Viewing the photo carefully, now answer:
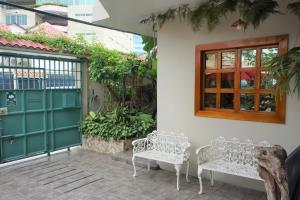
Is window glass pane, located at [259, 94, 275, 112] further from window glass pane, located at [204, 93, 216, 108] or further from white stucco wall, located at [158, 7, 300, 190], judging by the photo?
window glass pane, located at [204, 93, 216, 108]

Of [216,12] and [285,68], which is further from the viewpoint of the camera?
[216,12]

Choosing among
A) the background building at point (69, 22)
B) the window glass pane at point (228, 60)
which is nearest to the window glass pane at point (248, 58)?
the window glass pane at point (228, 60)

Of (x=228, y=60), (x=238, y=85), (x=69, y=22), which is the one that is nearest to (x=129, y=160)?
(x=238, y=85)

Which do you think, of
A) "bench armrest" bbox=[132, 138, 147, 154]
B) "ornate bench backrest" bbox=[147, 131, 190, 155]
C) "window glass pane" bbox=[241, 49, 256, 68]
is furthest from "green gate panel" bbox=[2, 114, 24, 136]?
"window glass pane" bbox=[241, 49, 256, 68]

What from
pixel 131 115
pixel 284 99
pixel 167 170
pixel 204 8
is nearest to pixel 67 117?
pixel 131 115

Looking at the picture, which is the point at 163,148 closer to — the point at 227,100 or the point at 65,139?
the point at 227,100

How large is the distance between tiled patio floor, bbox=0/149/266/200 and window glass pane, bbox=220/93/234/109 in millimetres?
1328

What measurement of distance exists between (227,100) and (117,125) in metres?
3.13

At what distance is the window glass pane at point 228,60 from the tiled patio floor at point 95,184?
201 centimetres

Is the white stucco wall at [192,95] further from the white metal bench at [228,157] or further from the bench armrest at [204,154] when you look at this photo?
the bench armrest at [204,154]

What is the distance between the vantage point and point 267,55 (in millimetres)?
4223

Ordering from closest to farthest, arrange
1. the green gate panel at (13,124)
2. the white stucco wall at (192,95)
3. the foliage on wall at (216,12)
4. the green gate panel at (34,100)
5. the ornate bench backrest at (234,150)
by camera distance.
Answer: the foliage on wall at (216,12) → the white stucco wall at (192,95) → the ornate bench backrest at (234,150) → the green gate panel at (13,124) → the green gate panel at (34,100)

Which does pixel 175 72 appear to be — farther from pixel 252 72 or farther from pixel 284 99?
pixel 284 99

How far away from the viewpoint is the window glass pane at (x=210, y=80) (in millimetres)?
4822
